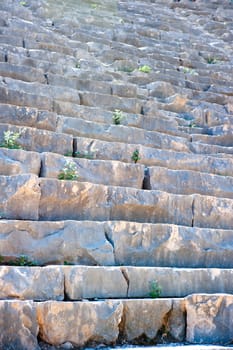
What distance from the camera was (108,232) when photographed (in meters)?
5.21

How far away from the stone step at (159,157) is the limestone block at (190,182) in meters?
0.36

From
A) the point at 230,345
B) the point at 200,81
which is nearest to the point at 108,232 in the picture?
the point at 230,345

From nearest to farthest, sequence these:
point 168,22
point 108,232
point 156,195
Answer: point 108,232, point 156,195, point 168,22

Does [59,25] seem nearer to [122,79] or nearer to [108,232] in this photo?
[122,79]

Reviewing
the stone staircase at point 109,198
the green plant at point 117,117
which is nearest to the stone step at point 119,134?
the stone staircase at point 109,198

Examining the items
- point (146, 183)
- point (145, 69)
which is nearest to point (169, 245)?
point (146, 183)

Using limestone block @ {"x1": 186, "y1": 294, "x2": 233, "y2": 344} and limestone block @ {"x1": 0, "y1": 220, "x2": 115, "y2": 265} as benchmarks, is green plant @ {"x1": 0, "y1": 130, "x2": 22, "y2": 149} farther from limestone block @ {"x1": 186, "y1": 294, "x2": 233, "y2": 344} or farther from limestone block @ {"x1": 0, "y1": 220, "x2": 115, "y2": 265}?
limestone block @ {"x1": 186, "y1": 294, "x2": 233, "y2": 344}

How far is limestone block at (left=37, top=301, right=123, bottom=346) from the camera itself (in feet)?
13.3

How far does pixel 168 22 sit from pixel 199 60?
9.79ft

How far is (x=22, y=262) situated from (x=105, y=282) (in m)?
0.75

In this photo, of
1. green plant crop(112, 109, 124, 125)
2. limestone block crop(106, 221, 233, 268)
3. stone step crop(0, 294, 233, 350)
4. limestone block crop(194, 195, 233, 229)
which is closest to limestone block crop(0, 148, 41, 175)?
limestone block crop(106, 221, 233, 268)

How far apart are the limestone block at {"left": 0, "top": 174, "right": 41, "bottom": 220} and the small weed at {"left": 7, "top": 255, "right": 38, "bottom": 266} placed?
590 mm

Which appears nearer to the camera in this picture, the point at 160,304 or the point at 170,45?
the point at 160,304

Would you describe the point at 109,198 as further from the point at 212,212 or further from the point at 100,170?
the point at 212,212
